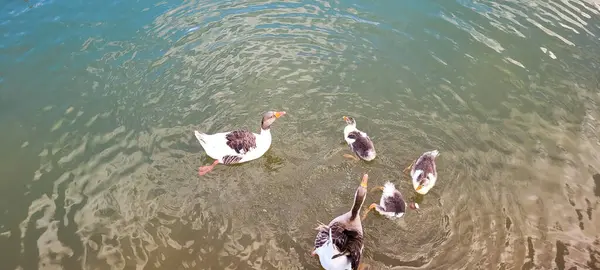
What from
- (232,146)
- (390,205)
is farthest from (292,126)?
(390,205)

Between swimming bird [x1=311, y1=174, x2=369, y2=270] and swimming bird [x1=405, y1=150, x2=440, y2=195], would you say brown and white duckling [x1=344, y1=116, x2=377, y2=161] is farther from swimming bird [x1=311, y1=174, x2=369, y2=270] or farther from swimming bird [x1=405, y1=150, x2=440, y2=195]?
swimming bird [x1=311, y1=174, x2=369, y2=270]

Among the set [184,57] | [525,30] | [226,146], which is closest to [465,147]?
[226,146]

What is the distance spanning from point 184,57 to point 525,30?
9.09 m

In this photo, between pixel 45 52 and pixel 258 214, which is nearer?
pixel 258 214

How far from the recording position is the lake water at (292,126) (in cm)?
683

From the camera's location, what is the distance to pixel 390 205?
6867mm

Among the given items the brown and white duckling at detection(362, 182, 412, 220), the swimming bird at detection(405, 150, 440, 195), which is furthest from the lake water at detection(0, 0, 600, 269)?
the swimming bird at detection(405, 150, 440, 195)

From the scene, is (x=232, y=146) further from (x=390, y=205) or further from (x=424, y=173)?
(x=424, y=173)

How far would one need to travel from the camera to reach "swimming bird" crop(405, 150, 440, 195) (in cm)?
719

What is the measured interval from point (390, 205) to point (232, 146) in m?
2.95

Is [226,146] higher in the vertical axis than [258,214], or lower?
higher

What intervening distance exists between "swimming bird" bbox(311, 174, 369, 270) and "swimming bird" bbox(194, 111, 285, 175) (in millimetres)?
2098

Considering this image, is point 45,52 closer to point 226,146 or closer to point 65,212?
point 65,212

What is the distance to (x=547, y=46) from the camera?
36.6 feet
